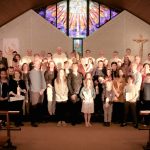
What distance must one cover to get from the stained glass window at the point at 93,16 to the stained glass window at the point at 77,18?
213mm

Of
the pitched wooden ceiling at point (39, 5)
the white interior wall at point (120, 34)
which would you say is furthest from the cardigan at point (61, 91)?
the white interior wall at point (120, 34)

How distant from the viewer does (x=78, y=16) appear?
16.3 metres

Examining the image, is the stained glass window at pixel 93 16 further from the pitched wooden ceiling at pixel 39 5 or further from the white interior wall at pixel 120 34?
the white interior wall at pixel 120 34

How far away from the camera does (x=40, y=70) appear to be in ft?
31.0

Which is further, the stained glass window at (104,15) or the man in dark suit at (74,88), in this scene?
the stained glass window at (104,15)

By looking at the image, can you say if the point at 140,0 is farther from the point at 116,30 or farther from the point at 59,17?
the point at 59,17

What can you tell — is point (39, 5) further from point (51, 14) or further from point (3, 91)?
point (3, 91)

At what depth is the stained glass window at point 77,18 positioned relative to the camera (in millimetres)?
16188

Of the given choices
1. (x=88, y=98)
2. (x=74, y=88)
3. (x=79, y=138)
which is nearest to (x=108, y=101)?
(x=88, y=98)

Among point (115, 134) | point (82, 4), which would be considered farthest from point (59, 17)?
point (115, 134)

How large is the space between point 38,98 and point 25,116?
914 mm

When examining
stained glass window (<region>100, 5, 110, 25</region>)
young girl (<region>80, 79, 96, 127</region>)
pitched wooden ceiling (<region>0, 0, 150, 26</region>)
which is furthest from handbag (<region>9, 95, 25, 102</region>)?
stained glass window (<region>100, 5, 110, 25</region>)

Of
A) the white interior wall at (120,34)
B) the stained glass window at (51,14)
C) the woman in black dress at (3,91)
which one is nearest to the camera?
the woman in black dress at (3,91)

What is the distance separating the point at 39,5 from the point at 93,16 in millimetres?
2346
